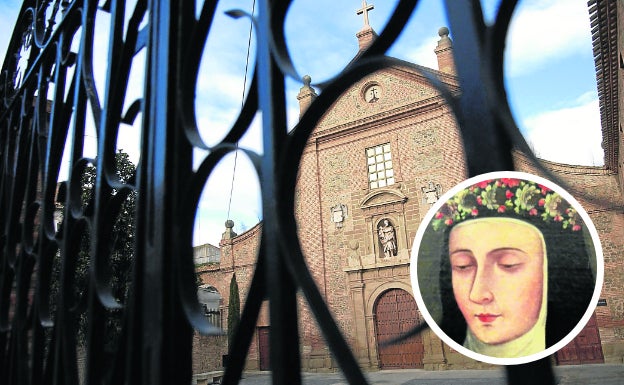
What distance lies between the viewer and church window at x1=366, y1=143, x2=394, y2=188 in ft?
32.7

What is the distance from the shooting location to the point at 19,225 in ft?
3.88

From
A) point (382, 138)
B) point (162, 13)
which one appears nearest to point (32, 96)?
point (162, 13)

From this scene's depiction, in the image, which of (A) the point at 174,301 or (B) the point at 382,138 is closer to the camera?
(A) the point at 174,301

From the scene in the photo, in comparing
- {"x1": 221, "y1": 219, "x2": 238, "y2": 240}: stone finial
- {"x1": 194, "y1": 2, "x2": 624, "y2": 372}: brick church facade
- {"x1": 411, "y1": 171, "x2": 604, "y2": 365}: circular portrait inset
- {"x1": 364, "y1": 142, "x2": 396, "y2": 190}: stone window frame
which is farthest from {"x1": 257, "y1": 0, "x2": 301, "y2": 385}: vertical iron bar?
{"x1": 221, "y1": 219, "x2": 238, "y2": 240}: stone finial

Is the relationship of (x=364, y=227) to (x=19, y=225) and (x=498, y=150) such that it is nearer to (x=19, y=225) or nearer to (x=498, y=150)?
(x=19, y=225)

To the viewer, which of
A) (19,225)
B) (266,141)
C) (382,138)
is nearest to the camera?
(266,141)

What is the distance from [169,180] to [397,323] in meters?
10.1

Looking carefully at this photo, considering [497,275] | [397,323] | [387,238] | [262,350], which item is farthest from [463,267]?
[262,350]

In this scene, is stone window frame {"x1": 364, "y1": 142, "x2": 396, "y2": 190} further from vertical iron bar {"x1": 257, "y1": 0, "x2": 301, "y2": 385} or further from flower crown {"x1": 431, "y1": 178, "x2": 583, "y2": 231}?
flower crown {"x1": 431, "y1": 178, "x2": 583, "y2": 231}

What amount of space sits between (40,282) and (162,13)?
594 millimetres

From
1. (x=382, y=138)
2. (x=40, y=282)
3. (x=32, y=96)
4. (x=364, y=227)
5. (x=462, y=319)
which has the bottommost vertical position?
(x=462, y=319)

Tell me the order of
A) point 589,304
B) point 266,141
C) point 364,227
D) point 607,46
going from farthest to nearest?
1. point 364,227
2. point 607,46
3. point 266,141
4. point 589,304

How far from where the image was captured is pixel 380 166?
414 inches

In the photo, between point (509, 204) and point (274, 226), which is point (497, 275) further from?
point (274, 226)
